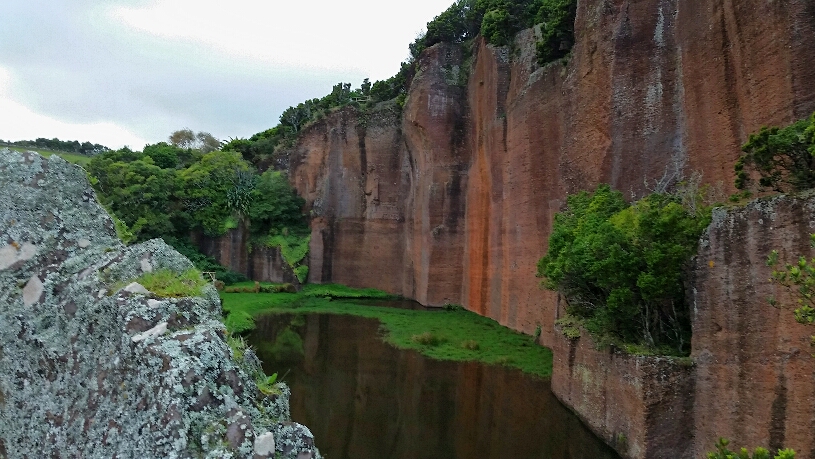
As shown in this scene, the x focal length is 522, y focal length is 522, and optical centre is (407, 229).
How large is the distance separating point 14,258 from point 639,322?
346 inches

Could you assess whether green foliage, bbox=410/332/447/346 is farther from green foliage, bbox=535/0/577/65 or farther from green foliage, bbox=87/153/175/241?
green foliage, bbox=87/153/175/241

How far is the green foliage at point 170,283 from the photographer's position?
2.45 metres

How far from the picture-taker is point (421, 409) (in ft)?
33.9

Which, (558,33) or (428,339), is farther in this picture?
(428,339)

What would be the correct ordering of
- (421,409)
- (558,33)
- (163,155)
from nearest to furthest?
1. (421,409)
2. (558,33)
3. (163,155)

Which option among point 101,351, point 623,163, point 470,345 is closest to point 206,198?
point 470,345

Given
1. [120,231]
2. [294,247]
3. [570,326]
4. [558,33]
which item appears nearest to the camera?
[120,231]

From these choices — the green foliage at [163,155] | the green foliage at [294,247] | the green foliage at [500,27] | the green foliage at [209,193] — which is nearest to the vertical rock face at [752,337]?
the green foliage at [500,27]

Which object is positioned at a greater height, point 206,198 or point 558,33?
point 558,33

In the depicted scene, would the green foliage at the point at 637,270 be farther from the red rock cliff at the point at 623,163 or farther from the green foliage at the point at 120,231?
the green foliage at the point at 120,231

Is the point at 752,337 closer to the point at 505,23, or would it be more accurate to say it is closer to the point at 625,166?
the point at 625,166

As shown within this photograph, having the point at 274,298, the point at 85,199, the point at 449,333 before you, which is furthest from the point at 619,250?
the point at 274,298

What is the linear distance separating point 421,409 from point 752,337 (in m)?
5.99

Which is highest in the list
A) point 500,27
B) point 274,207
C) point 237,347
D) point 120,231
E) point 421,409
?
point 500,27
